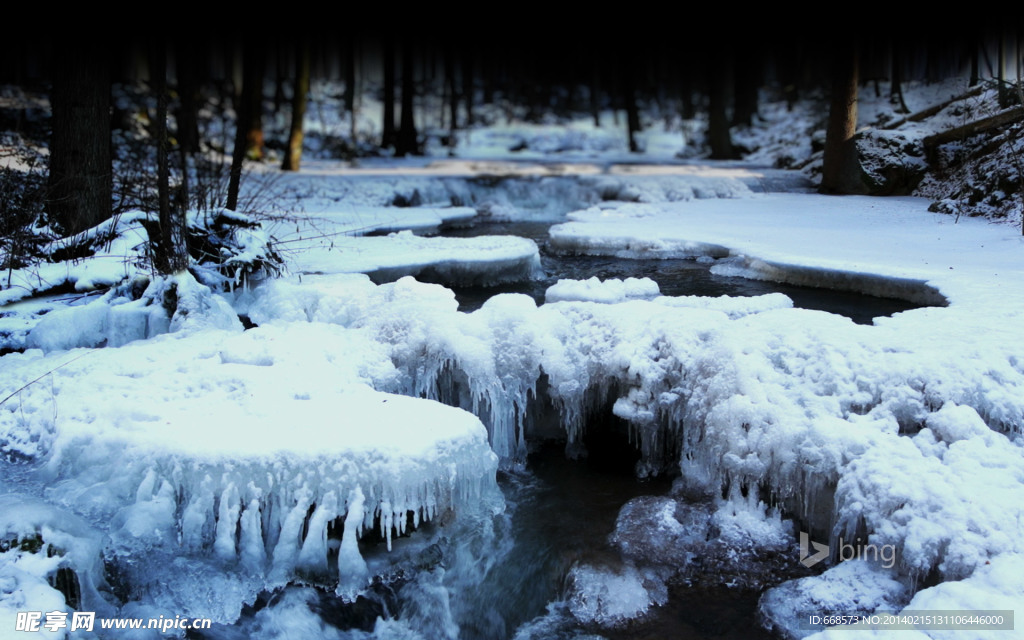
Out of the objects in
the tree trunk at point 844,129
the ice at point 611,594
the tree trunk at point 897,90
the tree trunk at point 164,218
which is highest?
the tree trunk at point 897,90

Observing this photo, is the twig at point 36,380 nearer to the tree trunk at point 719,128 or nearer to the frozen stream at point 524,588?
the frozen stream at point 524,588

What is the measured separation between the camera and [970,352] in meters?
4.55

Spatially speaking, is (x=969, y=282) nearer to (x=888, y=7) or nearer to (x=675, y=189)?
(x=675, y=189)

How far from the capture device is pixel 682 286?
7312 millimetres

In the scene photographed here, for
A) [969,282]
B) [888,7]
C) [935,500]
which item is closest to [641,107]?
[888,7]

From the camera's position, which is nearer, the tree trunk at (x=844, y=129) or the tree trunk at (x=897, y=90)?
the tree trunk at (x=844, y=129)

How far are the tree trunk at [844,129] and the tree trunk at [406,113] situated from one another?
9.92 metres

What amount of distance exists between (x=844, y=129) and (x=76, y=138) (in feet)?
34.6

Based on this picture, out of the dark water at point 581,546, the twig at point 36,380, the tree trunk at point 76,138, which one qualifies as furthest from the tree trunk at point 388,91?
the dark water at point 581,546

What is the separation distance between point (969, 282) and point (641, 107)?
1215 inches

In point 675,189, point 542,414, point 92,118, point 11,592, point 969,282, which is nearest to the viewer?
point 11,592

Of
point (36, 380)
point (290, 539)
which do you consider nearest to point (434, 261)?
point (36, 380)

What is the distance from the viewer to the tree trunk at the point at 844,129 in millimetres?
11953

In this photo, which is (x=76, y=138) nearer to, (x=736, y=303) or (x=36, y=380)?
(x=36, y=380)
